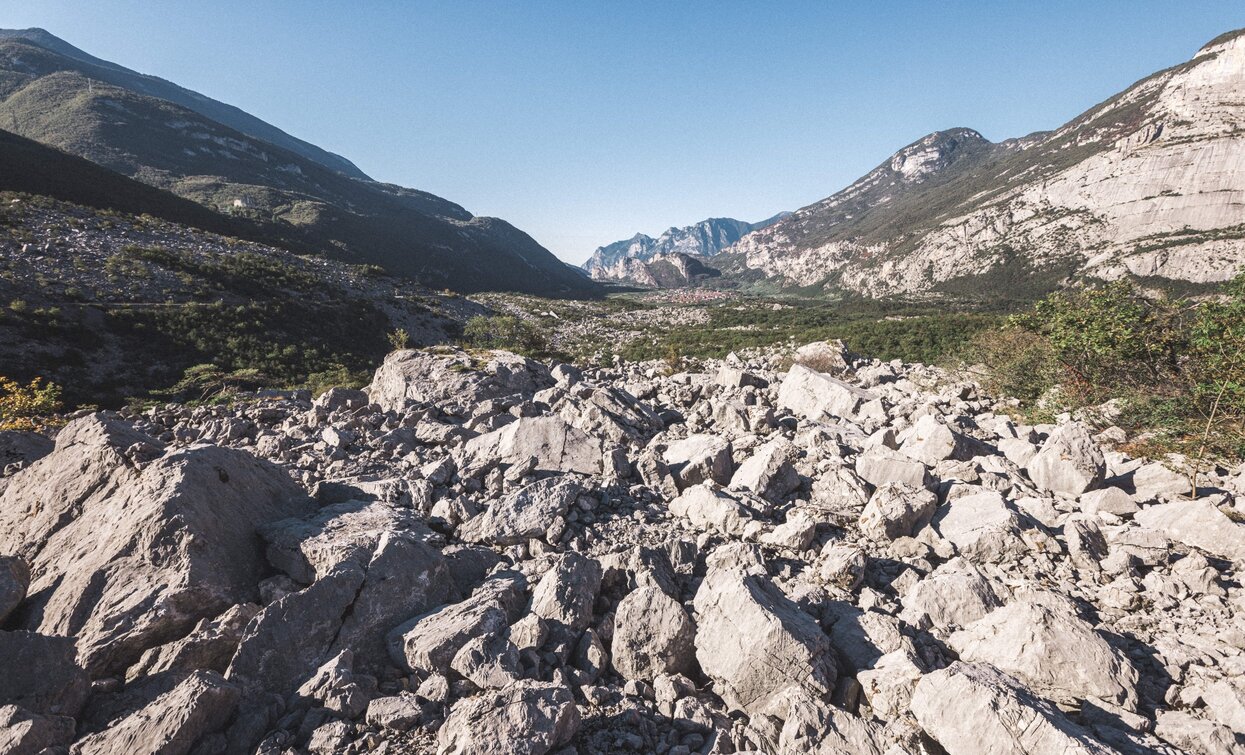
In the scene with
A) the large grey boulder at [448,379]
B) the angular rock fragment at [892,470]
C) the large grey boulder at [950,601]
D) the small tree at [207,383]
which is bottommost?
the large grey boulder at [950,601]

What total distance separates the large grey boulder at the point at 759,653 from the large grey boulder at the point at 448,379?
1055 centimetres

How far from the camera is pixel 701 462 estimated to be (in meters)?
9.32

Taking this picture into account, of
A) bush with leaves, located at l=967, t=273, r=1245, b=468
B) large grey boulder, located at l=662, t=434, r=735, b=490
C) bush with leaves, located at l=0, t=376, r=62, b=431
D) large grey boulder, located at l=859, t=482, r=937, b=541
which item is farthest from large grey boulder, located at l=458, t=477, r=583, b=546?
bush with leaves, located at l=0, t=376, r=62, b=431

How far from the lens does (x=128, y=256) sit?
1366 inches

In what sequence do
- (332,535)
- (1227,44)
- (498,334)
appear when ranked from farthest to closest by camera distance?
(1227,44) → (498,334) → (332,535)

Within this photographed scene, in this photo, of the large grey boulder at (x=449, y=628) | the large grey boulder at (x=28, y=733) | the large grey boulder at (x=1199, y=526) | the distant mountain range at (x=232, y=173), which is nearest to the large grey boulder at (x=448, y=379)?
the large grey boulder at (x=449, y=628)

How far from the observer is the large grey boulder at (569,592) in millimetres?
5613

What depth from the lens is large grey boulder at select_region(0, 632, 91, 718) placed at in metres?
4.14

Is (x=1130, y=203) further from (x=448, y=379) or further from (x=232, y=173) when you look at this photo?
(x=232, y=173)

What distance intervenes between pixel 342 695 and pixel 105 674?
2.71m

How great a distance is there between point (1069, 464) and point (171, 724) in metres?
13.0

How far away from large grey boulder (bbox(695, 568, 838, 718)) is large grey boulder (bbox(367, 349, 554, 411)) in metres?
10.6

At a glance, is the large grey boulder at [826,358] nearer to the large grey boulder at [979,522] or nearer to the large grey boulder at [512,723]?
the large grey boulder at [979,522]

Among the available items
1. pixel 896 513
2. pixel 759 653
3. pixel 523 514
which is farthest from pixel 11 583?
pixel 896 513
